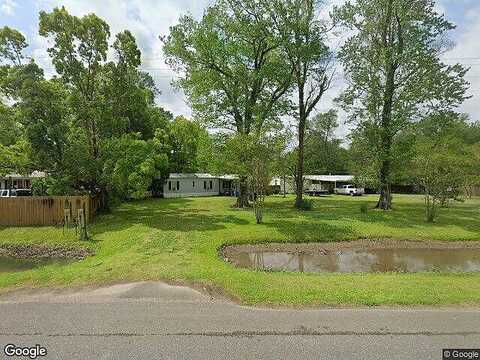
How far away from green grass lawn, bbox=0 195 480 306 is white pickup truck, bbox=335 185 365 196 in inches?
1040

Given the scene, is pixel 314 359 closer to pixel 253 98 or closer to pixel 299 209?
pixel 299 209

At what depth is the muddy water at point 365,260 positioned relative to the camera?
11.0 metres

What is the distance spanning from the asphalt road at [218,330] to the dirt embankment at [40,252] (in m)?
5.84

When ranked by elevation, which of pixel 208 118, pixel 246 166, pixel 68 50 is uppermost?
pixel 68 50

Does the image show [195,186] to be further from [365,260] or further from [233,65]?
[365,260]

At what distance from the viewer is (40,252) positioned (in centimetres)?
1324

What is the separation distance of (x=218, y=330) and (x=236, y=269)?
4217 mm

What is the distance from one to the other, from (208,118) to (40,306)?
72.5 ft

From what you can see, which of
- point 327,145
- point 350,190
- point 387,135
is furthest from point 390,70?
point 327,145

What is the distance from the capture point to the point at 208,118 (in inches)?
1073

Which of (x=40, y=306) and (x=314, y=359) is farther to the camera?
(x=40, y=306)

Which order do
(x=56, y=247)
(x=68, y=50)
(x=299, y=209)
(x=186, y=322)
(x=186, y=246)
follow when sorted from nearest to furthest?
(x=186, y=322)
(x=186, y=246)
(x=56, y=247)
(x=68, y=50)
(x=299, y=209)

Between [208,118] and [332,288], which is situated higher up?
[208,118]

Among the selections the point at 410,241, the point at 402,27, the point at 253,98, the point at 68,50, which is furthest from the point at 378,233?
the point at 68,50
